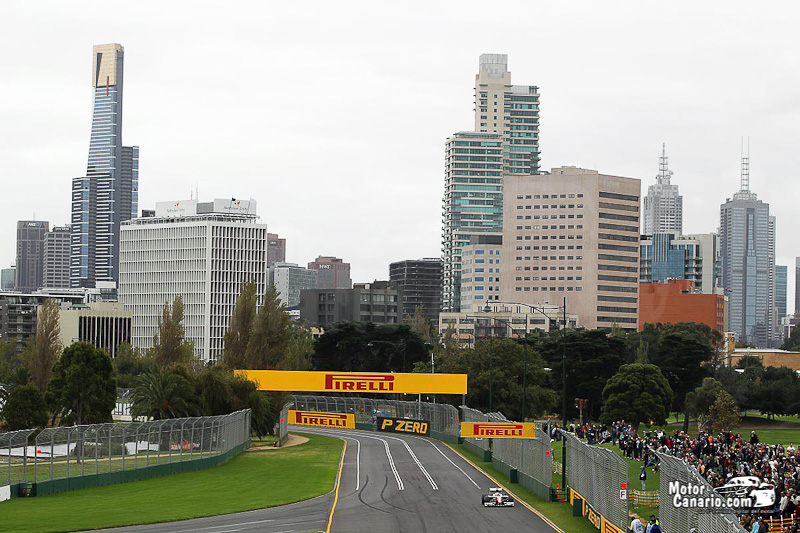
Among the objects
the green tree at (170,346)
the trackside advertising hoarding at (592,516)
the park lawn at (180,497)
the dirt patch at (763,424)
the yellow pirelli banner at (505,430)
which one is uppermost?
the green tree at (170,346)

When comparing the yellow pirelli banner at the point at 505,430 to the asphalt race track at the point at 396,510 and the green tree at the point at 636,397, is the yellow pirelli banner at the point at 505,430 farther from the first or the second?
the green tree at the point at 636,397

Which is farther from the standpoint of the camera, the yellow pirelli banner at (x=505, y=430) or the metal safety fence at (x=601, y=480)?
the yellow pirelli banner at (x=505, y=430)

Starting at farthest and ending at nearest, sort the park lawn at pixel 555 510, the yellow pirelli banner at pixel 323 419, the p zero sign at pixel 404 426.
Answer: the yellow pirelli banner at pixel 323 419, the p zero sign at pixel 404 426, the park lawn at pixel 555 510

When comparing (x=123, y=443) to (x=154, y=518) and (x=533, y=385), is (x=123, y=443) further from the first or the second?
(x=533, y=385)

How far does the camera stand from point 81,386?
83062 millimetres

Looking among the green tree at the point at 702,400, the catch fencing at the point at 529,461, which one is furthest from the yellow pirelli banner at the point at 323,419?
the catch fencing at the point at 529,461

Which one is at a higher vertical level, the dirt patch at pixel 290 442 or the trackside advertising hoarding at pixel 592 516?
the trackside advertising hoarding at pixel 592 516

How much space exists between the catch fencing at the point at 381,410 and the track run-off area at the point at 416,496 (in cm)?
942

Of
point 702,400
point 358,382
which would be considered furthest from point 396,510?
point 702,400

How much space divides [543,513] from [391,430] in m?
61.4

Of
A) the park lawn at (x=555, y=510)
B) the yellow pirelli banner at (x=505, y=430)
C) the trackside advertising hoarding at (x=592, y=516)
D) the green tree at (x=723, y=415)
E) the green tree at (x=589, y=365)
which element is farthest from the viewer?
the green tree at (x=589, y=365)

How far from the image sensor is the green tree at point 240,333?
111 metres

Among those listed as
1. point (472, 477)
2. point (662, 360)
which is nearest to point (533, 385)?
point (662, 360)

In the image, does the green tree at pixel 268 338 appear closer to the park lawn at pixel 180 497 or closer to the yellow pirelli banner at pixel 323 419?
the yellow pirelli banner at pixel 323 419
